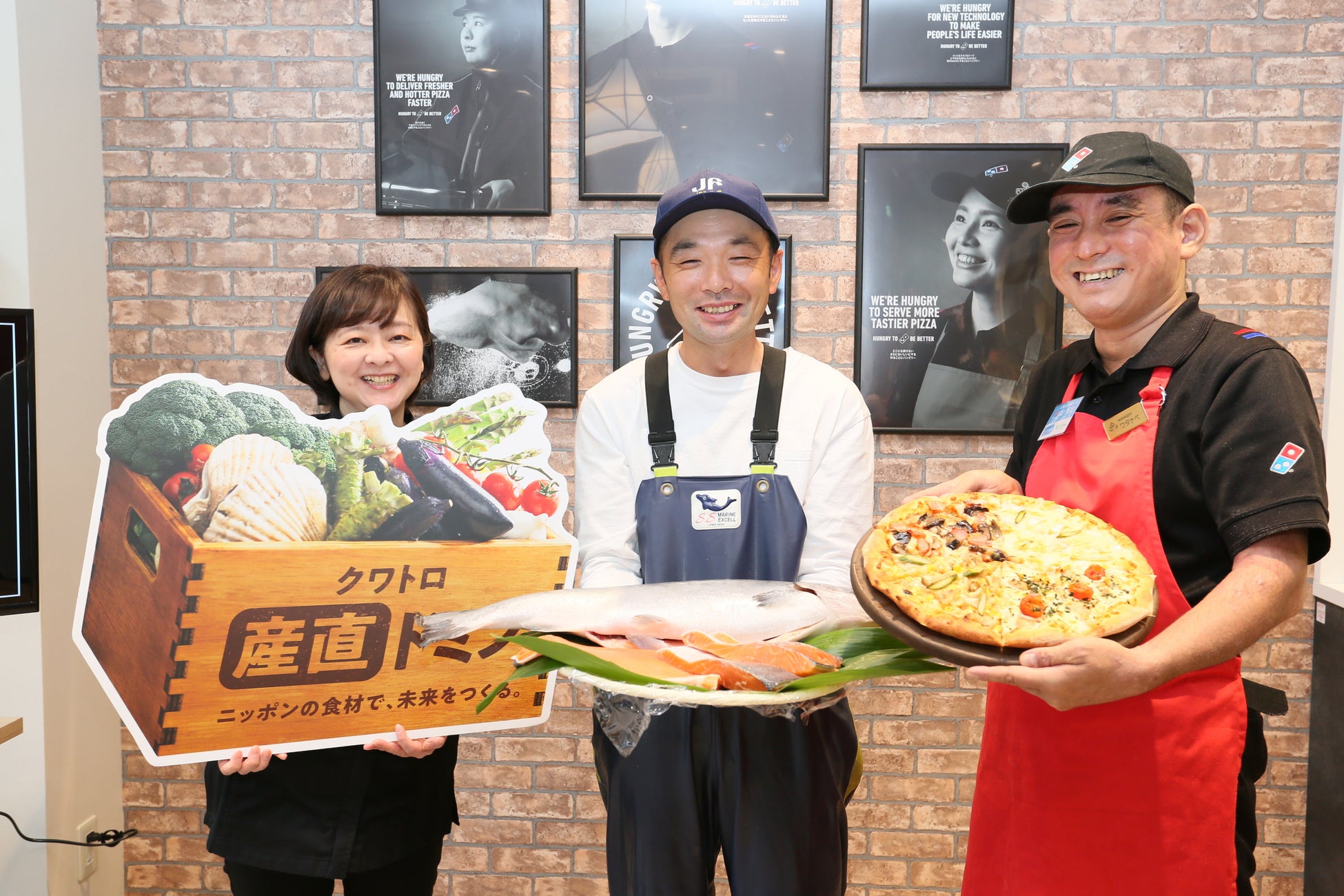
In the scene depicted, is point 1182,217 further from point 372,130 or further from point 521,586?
point 372,130

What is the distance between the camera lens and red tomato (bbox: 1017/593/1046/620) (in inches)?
48.8

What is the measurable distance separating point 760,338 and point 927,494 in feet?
4.11

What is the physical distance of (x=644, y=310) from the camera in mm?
2717

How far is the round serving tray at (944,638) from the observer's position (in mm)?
1186

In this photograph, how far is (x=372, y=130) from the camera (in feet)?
8.87

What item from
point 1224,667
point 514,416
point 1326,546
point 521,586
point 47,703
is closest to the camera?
point 1326,546

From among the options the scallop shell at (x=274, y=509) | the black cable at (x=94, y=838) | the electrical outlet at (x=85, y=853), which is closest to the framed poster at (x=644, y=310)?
the scallop shell at (x=274, y=509)

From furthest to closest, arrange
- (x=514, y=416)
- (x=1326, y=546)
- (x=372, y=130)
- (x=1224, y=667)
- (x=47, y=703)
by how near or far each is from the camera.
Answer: (x=372, y=130)
(x=47, y=703)
(x=514, y=416)
(x=1224, y=667)
(x=1326, y=546)

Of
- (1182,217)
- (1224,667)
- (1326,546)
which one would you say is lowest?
(1224,667)

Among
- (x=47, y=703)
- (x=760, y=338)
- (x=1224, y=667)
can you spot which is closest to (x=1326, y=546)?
(x=1224, y=667)

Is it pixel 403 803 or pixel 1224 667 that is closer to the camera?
pixel 1224 667

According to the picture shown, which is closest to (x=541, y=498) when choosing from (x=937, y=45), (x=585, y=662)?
(x=585, y=662)

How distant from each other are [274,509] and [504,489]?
1.39ft

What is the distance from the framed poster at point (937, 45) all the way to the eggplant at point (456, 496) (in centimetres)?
189
